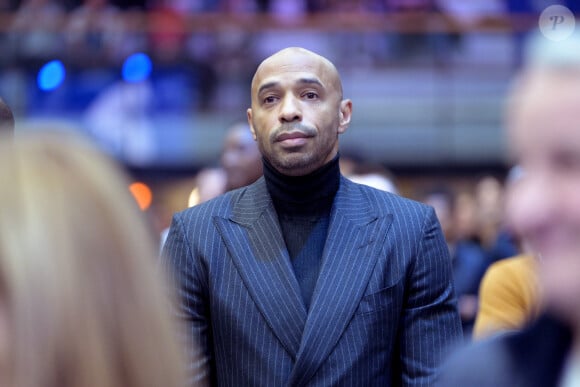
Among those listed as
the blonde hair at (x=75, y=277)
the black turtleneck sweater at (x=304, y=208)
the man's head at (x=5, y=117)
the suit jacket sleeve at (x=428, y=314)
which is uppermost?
the man's head at (x=5, y=117)

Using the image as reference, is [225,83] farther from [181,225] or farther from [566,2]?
[181,225]

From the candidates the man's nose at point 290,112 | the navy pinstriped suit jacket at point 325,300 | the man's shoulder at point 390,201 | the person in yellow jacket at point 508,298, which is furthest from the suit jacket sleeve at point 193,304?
the person in yellow jacket at point 508,298

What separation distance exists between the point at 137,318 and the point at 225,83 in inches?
359

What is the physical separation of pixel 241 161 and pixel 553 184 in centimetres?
328

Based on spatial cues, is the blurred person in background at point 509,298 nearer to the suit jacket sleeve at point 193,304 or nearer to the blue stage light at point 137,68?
the suit jacket sleeve at point 193,304

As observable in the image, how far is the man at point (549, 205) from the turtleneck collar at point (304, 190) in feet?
5.80

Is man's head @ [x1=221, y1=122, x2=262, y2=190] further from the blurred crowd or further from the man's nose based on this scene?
the blurred crowd

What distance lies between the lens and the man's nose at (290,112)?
10.0 ft

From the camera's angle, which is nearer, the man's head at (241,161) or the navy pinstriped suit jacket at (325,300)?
the navy pinstriped suit jacket at (325,300)

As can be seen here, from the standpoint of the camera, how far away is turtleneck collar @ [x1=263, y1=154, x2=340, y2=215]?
304cm

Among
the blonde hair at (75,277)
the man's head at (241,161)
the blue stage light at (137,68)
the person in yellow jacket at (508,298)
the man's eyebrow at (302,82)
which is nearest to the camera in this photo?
the blonde hair at (75,277)

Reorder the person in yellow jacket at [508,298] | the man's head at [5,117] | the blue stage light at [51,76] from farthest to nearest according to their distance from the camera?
the blue stage light at [51,76] < the person in yellow jacket at [508,298] < the man's head at [5,117]

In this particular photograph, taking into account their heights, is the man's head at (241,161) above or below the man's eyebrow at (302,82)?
below

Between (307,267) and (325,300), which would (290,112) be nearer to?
(307,267)
